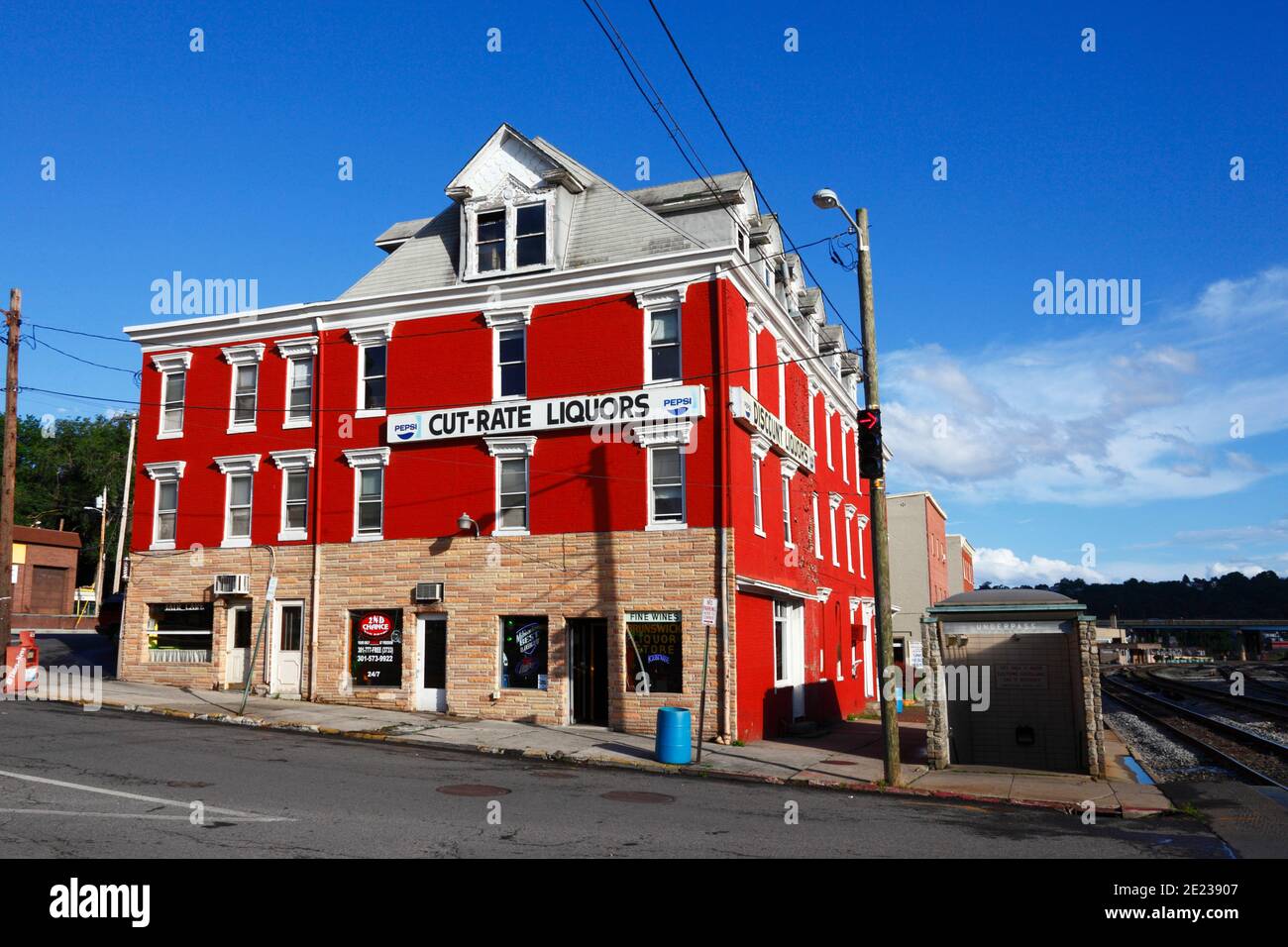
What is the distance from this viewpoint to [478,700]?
79.2 feet

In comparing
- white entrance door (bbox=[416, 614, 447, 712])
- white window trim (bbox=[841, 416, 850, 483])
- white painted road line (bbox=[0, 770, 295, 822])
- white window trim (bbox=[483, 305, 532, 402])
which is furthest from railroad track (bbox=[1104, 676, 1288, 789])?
white window trim (bbox=[483, 305, 532, 402])

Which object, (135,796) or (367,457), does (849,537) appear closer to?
(367,457)

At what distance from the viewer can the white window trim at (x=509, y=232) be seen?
25.3 meters

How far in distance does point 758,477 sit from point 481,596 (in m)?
7.19

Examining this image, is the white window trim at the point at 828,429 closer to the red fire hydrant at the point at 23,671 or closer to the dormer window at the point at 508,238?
the dormer window at the point at 508,238

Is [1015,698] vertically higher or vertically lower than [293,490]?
lower

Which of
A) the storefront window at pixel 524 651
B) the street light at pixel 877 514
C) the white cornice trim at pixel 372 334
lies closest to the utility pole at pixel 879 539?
the street light at pixel 877 514

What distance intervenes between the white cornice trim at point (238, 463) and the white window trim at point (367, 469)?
2850 mm

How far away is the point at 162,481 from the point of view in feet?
93.2

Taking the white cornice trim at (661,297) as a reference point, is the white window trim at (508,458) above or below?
below

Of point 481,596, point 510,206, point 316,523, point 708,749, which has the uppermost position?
point 510,206

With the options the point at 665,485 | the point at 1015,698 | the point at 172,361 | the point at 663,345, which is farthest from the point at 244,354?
the point at 1015,698
